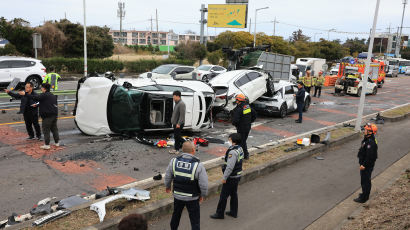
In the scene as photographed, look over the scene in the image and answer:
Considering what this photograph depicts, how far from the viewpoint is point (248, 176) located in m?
7.99

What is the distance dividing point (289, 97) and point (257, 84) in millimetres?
2401

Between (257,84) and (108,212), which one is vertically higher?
(257,84)

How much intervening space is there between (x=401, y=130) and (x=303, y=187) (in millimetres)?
9253

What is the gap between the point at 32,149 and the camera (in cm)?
903

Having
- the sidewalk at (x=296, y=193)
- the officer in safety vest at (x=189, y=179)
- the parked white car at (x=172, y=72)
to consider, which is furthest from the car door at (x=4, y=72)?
the officer in safety vest at (x=189, y=179)

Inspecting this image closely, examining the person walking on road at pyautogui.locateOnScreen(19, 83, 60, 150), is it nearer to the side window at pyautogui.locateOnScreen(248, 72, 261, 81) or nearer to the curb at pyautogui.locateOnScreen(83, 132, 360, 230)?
the curb at pyautogui.locateOnScreen(83, 132, 360, 230)

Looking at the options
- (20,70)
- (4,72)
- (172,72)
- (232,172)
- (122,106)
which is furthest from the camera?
(172,72)

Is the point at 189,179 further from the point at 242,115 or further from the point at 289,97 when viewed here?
the point at 289,97

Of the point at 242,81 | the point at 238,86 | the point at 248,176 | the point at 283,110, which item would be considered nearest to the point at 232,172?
the point at 248,176

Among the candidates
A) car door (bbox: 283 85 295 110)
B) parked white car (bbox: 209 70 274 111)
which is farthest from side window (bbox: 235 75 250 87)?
car door (bbox: 283 85 295 110)

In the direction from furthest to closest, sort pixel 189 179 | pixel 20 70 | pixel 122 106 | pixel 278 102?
pixel 20 70
pixel 278 102
pixel 122 106
pixel 189 179

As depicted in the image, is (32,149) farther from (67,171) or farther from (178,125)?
(178,125)

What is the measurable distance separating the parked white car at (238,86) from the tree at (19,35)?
90.6 feet

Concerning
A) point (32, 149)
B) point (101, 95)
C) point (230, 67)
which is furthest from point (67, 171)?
point (230, 67)
